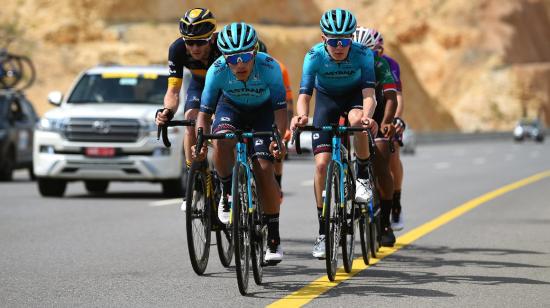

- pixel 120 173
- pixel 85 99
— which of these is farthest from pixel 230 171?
pixel 85 99

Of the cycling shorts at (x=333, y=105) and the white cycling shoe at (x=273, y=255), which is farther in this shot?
the cycling shorts at (x=333, y=105)

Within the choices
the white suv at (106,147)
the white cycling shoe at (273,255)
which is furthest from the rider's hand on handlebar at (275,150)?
the white suv at (106,147)

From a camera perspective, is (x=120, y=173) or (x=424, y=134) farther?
(x=424, y=134)

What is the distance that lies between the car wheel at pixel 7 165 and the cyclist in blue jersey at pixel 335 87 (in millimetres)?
14258

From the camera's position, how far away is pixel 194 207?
9383 millimetres

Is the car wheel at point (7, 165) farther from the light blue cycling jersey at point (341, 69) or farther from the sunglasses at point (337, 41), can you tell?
the sunglasses at point (337, 41)

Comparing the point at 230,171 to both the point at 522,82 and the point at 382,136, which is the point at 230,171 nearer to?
the point at 382,136

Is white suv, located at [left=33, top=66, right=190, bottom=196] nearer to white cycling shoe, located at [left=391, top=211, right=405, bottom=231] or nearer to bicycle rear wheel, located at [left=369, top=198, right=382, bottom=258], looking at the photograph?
white cycling shoe, located at [left=391, top=211, right=405, bottom=231]

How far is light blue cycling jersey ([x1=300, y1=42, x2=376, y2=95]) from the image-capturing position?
9906 mm

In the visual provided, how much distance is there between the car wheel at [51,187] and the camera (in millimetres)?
19234

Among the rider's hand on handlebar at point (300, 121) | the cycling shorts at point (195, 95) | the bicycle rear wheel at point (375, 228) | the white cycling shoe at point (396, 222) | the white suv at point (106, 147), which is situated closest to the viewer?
the rider's hand on handlebar at point (300, 121)

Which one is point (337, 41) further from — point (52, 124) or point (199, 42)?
point (52, 124)

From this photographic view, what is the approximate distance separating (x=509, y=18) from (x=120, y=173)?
4301 inches

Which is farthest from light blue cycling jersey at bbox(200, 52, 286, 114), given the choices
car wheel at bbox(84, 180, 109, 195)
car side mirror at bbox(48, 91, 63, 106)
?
car wheel at bbox(84, 180, 109, 195)
